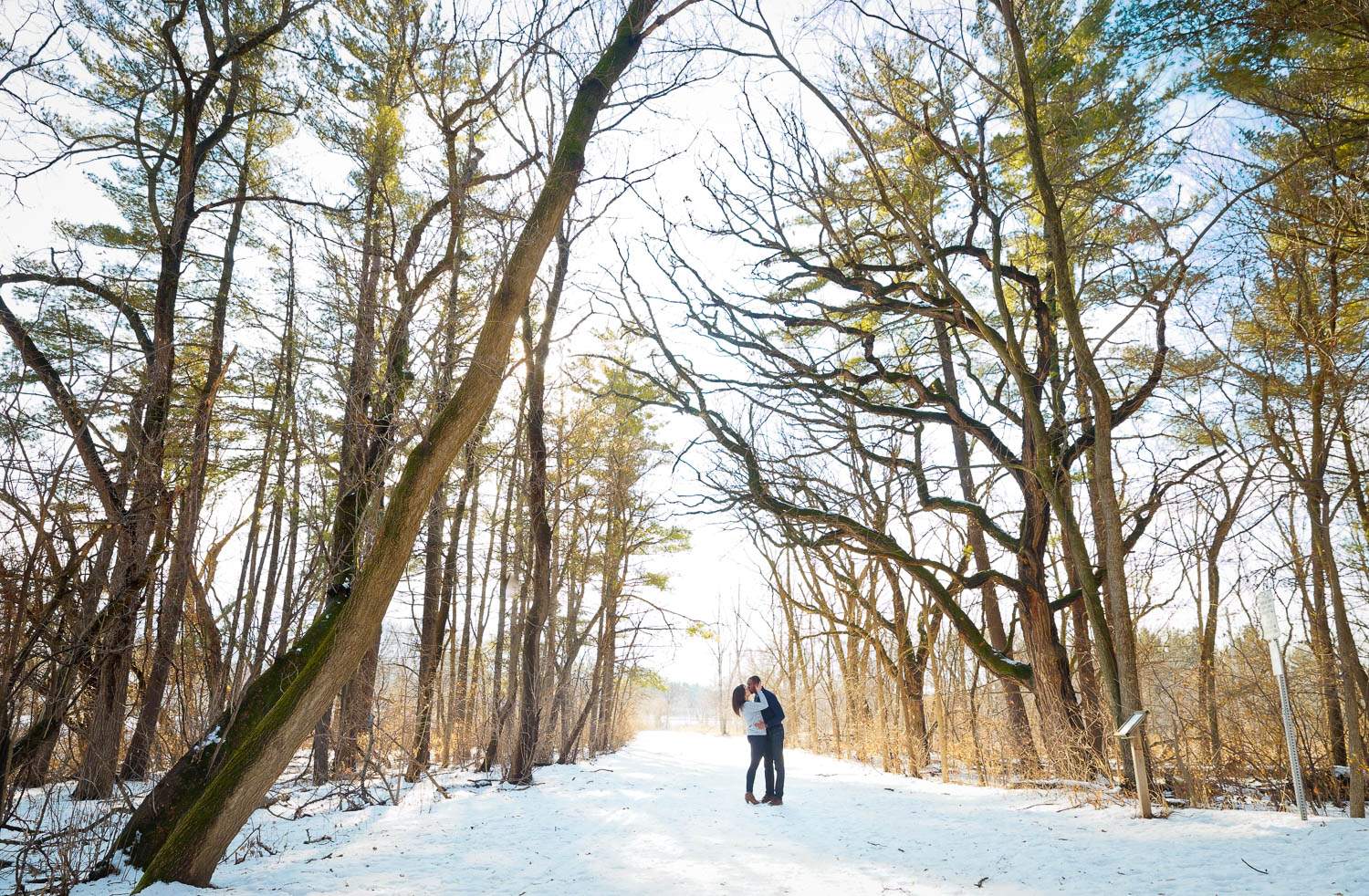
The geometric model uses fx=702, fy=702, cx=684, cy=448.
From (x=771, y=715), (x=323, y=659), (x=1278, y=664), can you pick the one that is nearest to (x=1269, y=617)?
(x=1278, y=664)

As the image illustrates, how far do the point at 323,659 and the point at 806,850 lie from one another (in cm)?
370

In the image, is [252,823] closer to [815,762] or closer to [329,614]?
[329,614]

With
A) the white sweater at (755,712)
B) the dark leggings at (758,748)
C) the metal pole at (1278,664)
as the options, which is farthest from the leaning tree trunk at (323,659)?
the metal pole at (1278,664)

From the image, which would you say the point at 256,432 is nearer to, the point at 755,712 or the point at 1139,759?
the point at 755,712

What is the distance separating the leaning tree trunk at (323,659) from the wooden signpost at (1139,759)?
214 inches

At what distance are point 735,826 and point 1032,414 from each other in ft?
15.6

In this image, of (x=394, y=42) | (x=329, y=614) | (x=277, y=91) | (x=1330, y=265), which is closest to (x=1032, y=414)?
(x=1330, y=265)

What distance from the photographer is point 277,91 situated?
10359 millimetres

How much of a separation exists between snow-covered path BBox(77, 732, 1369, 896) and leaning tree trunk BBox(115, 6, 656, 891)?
29cm

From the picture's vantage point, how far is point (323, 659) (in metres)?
4.50

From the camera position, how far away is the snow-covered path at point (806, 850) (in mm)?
4043

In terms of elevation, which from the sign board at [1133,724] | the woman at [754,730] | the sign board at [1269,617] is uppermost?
the sign board at [1269,617]

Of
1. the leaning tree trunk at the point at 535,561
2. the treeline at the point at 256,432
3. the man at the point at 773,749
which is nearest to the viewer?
the treeline at the point at 256,432

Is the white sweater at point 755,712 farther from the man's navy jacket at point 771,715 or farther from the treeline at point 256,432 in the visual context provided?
the treeline at point 256,432
